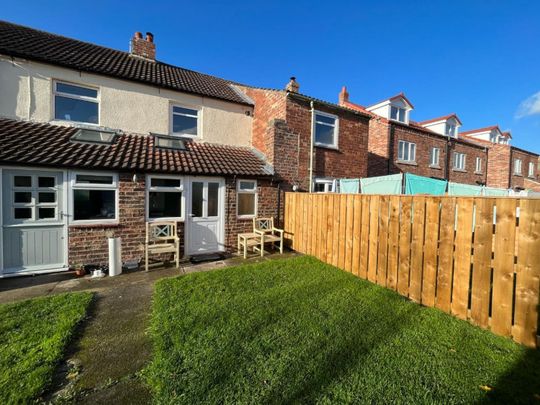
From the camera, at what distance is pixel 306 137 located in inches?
365

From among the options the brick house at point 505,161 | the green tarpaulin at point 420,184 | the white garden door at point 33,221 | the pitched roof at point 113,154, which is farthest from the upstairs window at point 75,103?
the brick house at point 505,161

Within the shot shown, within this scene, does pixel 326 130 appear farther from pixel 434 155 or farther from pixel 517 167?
pixel 517 167

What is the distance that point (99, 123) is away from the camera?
7.64 m

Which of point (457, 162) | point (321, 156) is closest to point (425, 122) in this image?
point (457, 162)

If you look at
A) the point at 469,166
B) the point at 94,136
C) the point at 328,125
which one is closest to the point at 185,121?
the point at 94,136

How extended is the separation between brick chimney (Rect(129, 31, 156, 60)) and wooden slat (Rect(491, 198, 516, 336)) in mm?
12968

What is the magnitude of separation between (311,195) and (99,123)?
7.39m

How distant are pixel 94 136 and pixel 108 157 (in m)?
1.45

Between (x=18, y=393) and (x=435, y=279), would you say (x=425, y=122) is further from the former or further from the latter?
(x=18, y=393)

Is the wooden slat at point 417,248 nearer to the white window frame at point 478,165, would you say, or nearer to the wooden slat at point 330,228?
the wooden slat at point 330,228

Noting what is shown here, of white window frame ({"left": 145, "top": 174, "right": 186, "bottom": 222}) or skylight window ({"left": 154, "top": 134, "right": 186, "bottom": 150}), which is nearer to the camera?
white window frame ({"left": 145, "top": 174, "right": 186, "bottom": 222})

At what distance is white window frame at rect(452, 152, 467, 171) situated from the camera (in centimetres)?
1812

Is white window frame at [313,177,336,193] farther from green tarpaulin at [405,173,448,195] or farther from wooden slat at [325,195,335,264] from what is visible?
wooden slat at [325,195,335,264]

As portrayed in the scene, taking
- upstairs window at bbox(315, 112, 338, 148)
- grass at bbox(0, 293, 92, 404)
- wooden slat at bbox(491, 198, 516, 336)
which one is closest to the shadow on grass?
wooden slat at bbox(491, 198, 516, 336)
